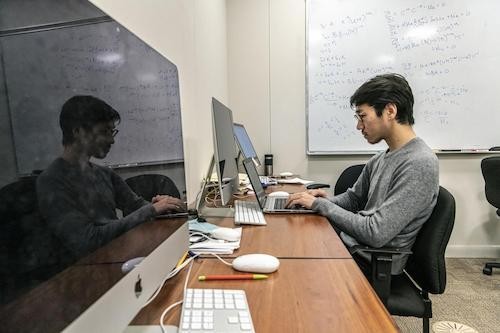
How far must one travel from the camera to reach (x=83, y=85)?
15.6 inches

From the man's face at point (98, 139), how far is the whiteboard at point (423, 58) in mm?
2585

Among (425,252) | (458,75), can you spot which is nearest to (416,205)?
(425,252)

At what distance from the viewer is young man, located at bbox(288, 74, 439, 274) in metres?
1.16

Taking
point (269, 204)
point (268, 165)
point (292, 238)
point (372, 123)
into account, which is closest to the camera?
point (292, 238)

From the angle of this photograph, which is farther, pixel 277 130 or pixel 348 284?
pixel 277 130

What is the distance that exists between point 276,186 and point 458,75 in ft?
6.17

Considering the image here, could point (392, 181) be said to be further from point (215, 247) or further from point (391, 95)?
point (215, 247)

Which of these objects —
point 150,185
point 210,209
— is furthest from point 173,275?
point 210,209

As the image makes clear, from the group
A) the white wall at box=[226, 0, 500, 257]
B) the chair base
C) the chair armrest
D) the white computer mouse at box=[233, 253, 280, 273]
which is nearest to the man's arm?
the white computer mouse at box=[233, 253, 280, 273]

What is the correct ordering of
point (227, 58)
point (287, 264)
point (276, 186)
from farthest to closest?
point (227, 58) → point (276, 186) → point (287, 264)

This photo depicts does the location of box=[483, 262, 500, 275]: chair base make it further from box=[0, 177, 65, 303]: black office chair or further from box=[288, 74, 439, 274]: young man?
box=[0, 177, 65, 303]: black office chair

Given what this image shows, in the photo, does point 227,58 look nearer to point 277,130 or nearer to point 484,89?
point 277,130

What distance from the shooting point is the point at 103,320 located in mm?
407

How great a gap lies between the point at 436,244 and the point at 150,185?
1.03 meters
